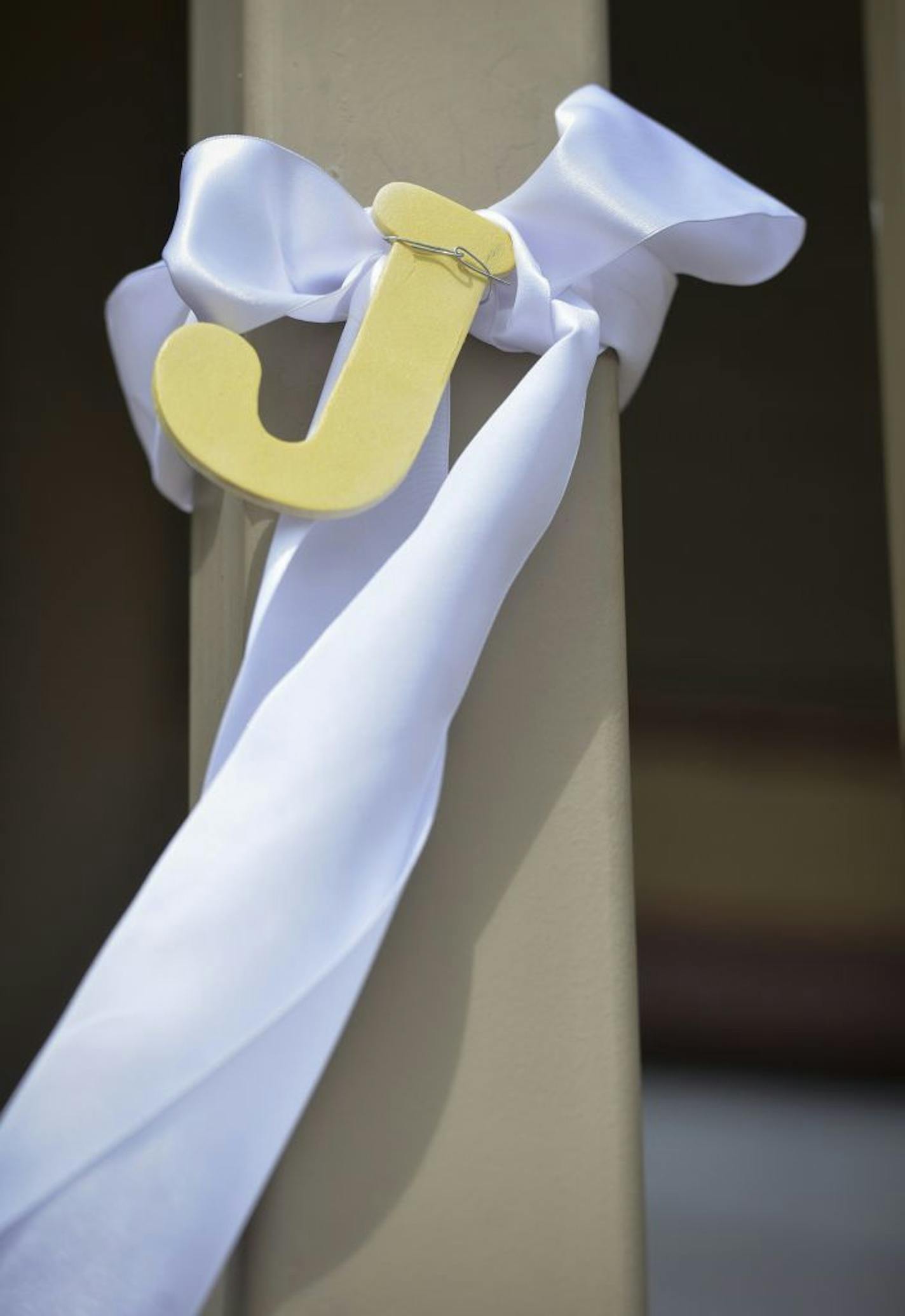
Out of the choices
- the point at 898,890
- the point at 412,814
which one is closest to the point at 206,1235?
the point at 412,814

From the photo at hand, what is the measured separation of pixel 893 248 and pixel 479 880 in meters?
0.38

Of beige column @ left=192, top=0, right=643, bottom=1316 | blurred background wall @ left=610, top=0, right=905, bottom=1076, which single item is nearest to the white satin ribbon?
beige column @ left=192, top=0, right=643, bottom=1316

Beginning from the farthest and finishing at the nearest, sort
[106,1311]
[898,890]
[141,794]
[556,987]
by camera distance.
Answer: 1. [898,890]
2. [141,794]
3. [556,987]
4. [106,1311]

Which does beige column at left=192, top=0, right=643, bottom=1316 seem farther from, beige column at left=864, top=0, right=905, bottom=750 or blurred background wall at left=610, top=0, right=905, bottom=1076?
blurred background wall at left=610, top=0, right=905, bottom=1076

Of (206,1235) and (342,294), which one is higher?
(342,294)

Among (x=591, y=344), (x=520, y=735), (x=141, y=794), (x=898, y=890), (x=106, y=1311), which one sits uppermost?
(x=898, y=890)

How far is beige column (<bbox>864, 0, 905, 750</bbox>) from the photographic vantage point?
66cm

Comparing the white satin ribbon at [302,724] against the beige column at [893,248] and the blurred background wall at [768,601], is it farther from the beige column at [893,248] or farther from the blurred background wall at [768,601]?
the blurred background wall at [768,601]

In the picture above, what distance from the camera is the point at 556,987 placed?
52cm

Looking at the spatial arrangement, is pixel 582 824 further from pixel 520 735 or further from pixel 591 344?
pixel 591 344

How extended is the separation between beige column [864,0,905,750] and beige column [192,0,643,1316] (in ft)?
0.53

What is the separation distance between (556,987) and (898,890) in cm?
136

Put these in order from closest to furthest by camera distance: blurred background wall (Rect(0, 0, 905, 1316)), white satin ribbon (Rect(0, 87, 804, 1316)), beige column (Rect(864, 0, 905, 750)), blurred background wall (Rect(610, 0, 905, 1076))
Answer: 1. white satin ribbon (Rect(0, 87, 804, 1316))
2. beige column (Rect(864, 0, 905, 750))
3. blurred background wall (Rect(0, 0, 905, 1316))
4. blurred background wall (Rect(610, 0, 905, 1076))

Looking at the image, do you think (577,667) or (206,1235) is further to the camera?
(577,667)
